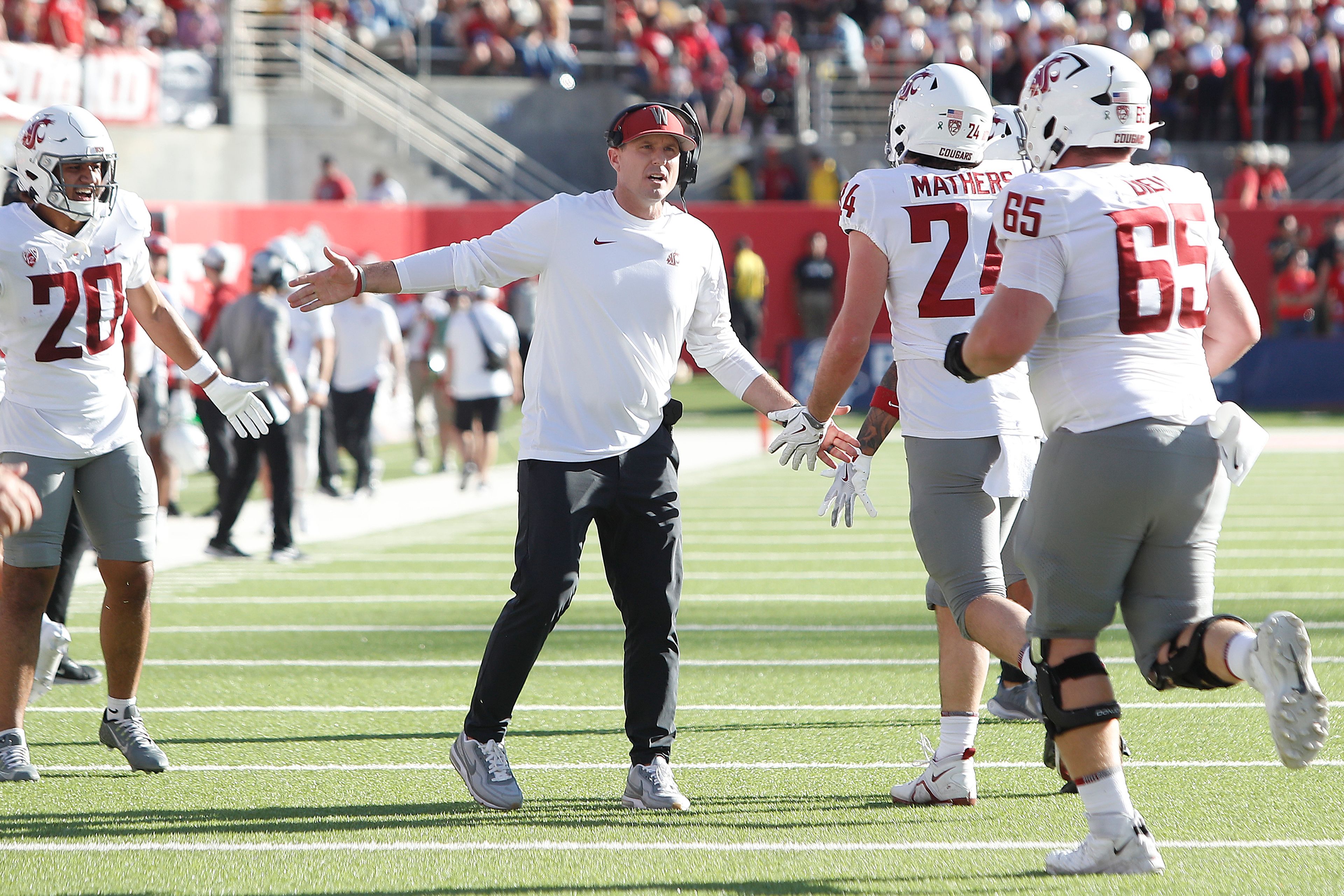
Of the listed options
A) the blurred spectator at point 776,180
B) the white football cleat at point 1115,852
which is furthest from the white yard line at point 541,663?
the blurred spectator at point 776,180

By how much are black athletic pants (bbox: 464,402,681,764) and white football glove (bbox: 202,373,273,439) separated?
3.95 ft

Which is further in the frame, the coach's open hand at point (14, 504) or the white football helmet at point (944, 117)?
the white football helmet at point (944, 117)

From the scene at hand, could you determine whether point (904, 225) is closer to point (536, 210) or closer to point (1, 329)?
point (536, 210)

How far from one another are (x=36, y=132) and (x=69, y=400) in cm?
84

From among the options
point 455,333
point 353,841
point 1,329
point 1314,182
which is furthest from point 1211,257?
point 1314,182

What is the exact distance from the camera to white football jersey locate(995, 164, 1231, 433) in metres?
3.91

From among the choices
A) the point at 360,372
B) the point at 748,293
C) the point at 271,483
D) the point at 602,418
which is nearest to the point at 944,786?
A: the point at 602,418

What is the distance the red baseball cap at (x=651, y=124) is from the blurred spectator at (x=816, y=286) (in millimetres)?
20497

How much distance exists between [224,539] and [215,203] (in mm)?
12043

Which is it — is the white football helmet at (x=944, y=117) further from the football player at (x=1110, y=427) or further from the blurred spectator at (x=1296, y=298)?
the blurred spectator at (x=1296, y=298)

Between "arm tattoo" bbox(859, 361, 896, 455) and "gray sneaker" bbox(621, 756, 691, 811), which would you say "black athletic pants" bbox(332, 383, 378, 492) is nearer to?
"arm tattoo" bbox(859, 361, 896, 455)

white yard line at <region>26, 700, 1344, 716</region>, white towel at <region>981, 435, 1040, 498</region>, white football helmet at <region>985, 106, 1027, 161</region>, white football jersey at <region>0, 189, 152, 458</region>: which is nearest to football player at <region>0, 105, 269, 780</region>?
white football jersey at <region>0, 189, 152, 458</region>

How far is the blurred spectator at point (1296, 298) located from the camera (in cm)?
2389

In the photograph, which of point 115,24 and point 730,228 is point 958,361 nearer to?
point 730,228
